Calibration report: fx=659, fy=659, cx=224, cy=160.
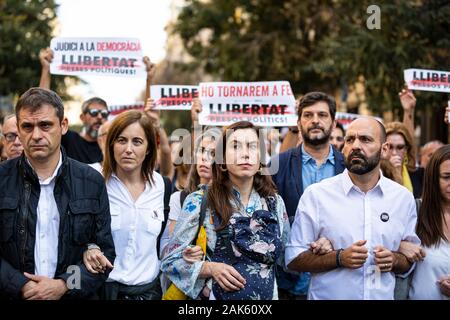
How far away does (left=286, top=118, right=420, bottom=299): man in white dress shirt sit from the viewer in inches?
167

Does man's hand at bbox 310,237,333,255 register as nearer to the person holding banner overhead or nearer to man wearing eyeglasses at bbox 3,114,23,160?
the person holding banner overhead

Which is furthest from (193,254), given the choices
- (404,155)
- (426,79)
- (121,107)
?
(121,107)

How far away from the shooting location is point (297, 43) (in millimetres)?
18938

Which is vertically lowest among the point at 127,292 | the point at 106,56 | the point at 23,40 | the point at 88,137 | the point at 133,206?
the point at 127,292

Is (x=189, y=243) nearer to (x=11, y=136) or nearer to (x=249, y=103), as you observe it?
(x=11, y=136)

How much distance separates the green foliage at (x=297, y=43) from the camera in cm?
1143

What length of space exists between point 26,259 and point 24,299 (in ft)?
0.75

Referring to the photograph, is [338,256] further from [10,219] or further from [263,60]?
[263,60]

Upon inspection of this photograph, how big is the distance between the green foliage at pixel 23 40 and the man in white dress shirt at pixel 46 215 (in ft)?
34.4

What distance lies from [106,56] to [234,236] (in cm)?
387

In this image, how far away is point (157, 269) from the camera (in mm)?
4543

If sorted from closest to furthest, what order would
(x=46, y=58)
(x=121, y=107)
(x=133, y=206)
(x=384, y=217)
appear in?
(x=384, y=217) < (x=133, y=206) < (x=46, y=58) < (x=121, y=107)

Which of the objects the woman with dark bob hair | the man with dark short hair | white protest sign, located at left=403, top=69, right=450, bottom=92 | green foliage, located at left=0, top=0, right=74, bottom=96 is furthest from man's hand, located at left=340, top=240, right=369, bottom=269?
green foliage, located at left=0, top=0, right=74, bottom=96

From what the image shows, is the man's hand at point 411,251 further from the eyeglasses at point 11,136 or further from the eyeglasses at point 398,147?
the eyeglasses at point 11,136
